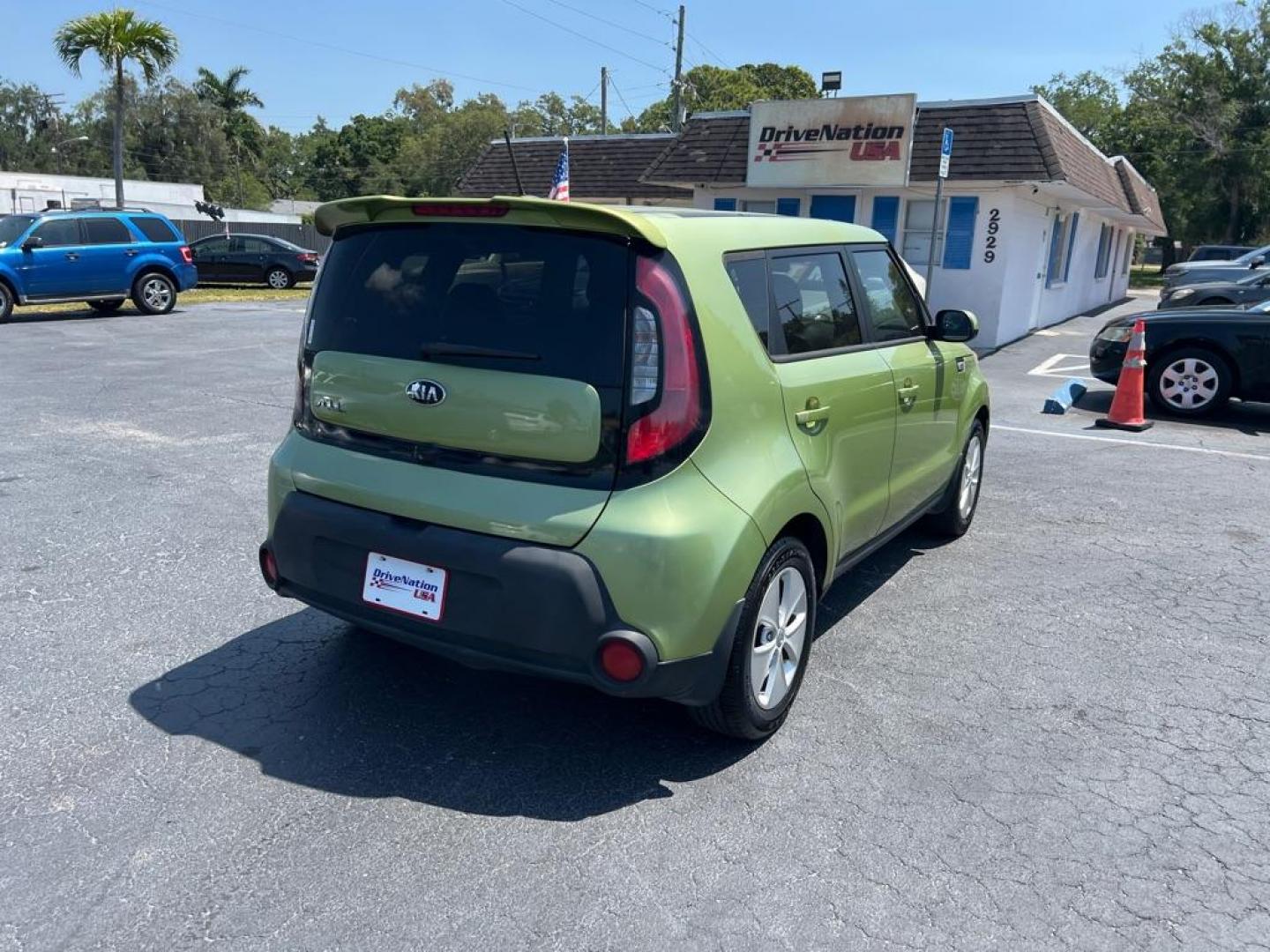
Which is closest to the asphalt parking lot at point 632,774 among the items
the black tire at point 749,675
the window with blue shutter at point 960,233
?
the black tire at point 749,675

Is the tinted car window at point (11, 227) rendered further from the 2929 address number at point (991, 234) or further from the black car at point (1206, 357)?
the black car at point (1206, 357)

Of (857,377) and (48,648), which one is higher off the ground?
Answer: (857,377)

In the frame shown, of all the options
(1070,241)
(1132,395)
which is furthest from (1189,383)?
(1070,241)

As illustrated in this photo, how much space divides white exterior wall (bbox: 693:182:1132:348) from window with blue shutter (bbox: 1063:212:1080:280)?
1419 millimetres

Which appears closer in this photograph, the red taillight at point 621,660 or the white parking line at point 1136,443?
the red taillight at point 621,660

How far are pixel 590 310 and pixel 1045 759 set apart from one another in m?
2.21

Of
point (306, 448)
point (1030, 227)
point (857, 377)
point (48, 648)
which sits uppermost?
point (1030, 227)

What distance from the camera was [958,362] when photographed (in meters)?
5.30

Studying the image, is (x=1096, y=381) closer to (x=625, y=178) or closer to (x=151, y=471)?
(x=151, y=471)

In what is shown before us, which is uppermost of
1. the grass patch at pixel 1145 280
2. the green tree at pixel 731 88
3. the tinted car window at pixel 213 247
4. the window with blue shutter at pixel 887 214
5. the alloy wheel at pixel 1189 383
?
the green tree at pixel 731 88

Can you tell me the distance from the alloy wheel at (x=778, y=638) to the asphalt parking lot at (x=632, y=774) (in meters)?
0.21

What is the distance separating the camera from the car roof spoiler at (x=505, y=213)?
2.97 metres

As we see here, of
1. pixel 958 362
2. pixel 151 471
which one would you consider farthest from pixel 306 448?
pixel 151 471

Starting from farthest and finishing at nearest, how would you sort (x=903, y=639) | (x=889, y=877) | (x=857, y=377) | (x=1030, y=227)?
(x=1030, y=227) < (x=903, y=639) < (x=857, y=377) < (x=889, y=877)
